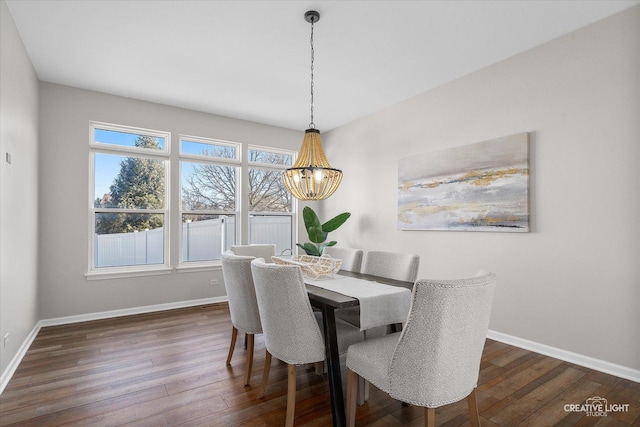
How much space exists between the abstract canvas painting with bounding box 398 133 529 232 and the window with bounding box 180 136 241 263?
8.67 ft

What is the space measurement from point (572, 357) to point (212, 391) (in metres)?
3.05

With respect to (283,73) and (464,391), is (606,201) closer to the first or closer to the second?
(464,391)

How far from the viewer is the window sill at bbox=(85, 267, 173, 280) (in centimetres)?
416

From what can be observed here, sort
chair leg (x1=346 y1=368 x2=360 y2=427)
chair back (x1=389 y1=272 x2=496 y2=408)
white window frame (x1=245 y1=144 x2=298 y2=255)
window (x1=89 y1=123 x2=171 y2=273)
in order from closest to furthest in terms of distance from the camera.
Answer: chair back (x1=389 y1=272 x2=496 y2=408) < chair leg (x1=346 y1=368 x2=360 y2=427) < window (x1=89 y1=123 x2=171 y2=273) < white window frame (x1=245 y1=144 x2=298 y2=255)

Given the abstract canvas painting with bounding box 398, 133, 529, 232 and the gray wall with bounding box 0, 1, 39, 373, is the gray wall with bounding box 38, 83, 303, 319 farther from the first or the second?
the abstract canvas painting with bounding box 398, 133, 529, 232

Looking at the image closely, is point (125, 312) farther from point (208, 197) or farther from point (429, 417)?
point (429, 417)

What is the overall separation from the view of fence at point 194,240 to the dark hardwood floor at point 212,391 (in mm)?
1287

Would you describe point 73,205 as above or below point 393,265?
above

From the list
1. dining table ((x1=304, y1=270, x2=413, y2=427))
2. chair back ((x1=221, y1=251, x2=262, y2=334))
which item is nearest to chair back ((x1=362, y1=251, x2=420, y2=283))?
dining table ((x1=304, y1=270, x2=413, y2=427))

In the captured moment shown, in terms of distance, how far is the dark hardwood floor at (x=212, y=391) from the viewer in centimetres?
206

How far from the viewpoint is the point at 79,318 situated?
4055mm

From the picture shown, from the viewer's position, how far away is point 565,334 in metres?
2.96

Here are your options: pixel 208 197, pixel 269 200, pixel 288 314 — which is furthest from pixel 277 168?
pixel 288 314

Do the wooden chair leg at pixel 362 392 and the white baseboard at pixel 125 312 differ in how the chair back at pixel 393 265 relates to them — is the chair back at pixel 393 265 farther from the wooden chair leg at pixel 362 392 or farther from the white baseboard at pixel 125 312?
the white baseboard at pixel 125 312
